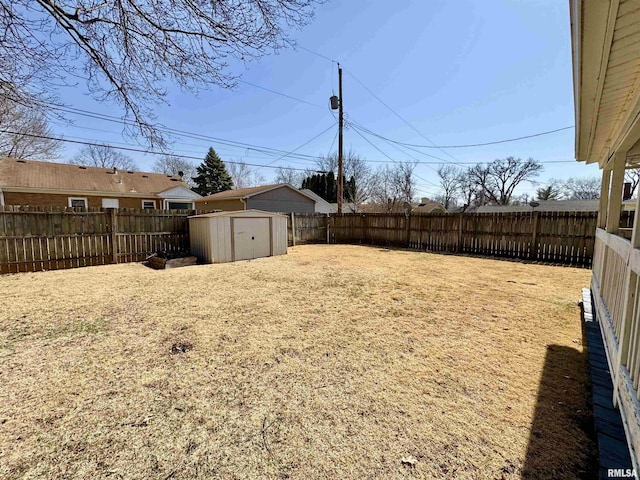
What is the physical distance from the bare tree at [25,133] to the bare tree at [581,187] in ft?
175

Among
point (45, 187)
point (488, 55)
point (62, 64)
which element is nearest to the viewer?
point (62, 64)

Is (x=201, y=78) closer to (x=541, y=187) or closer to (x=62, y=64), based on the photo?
(x=62, y=64)

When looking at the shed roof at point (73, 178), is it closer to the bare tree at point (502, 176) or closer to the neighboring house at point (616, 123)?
the neighboring house at point (616, 123)

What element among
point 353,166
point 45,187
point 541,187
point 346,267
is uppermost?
point 353,166

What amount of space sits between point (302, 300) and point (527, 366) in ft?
9.52

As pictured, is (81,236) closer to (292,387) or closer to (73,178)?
(292,387)

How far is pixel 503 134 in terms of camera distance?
16.5 metres

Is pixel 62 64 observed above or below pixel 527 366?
above

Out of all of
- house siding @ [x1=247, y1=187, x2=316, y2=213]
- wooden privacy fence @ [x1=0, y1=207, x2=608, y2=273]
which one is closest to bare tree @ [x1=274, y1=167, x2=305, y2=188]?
house siding @ [x1=247, y1=187, x2=316, y2=213]

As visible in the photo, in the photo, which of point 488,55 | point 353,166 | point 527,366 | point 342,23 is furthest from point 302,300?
point 353,166

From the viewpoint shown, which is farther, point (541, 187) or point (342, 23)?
point (541, 187)

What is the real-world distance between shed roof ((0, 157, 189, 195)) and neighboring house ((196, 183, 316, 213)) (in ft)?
8.96

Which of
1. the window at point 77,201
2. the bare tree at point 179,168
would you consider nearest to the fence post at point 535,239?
the window at point 77,201

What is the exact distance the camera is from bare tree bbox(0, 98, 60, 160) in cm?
429
